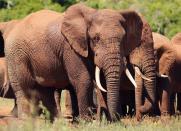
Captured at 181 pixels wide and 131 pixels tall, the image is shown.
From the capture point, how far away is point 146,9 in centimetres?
3756

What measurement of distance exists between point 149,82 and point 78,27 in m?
2.35

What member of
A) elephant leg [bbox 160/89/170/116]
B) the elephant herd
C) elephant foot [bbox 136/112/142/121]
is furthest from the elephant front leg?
elephant leg [bbox 160/89/170/116]

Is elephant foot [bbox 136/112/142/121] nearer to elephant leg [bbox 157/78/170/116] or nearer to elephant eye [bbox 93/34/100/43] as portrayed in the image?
elephant leg [bbox 157/78/170/116]

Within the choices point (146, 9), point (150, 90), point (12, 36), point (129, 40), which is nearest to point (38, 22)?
point (12, 36)

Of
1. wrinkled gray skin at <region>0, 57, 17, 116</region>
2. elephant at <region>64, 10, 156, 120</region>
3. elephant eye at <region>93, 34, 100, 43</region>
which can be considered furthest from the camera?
wrinkled gray skin at <region>0, 57, 17, 116</region>

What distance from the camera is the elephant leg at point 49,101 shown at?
46.5ft

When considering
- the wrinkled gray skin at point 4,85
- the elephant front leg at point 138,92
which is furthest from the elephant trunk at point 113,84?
the wrinkled gray skin at point 4,85

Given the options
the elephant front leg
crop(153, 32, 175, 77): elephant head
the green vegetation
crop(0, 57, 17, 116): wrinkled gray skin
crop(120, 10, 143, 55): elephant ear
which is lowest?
the green vegetation

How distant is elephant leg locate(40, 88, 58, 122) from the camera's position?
1416 cm

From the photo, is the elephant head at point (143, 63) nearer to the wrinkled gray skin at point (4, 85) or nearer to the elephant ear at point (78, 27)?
the elephant ear at point (78, 27)

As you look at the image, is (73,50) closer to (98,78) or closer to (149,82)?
(98,78)

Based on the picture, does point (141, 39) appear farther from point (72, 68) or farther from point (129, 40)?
point (72, 68)

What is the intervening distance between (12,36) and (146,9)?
23.7m

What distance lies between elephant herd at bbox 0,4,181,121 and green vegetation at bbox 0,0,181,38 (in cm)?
1841
